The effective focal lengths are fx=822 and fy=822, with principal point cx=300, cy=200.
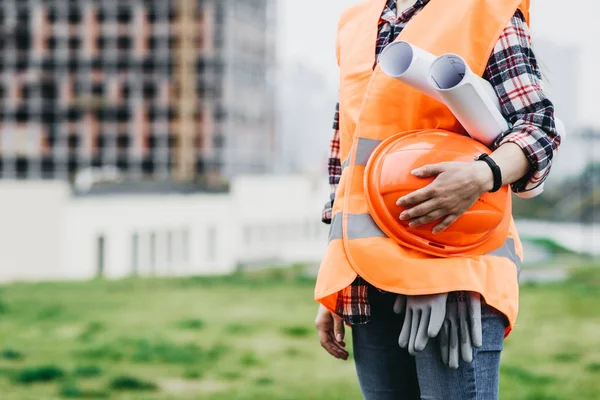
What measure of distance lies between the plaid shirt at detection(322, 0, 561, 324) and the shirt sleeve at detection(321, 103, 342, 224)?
25 cm

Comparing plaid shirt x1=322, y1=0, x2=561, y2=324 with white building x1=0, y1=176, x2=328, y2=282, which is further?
white building x1=0, y1=176, x2=328, y2=282

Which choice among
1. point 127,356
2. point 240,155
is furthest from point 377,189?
point 240,155

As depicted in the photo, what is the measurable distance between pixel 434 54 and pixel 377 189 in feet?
0.75

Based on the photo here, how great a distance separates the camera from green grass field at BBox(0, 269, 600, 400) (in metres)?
3.70

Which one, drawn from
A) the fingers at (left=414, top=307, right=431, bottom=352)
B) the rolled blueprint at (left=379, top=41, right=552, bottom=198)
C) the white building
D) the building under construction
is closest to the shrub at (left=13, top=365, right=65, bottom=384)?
the fingers at (left=414, top=307, right=431, bottom=352)

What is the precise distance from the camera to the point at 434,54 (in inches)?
50.3

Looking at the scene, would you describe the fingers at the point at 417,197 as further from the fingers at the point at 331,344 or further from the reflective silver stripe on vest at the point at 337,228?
the fingers at the point at 331,344

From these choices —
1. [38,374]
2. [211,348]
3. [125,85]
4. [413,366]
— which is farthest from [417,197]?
[125,85]

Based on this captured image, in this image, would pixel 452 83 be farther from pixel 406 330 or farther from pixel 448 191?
pixel 406 330

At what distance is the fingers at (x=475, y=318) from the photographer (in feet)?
4.06

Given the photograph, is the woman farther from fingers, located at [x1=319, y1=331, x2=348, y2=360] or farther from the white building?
the white building

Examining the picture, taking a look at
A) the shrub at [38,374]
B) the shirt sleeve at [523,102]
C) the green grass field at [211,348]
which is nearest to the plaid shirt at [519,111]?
the shirt sleeve at [523,102]

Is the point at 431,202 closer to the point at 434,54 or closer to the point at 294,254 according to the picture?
the point at 434,54

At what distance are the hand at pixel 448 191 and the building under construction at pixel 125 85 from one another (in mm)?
42744
